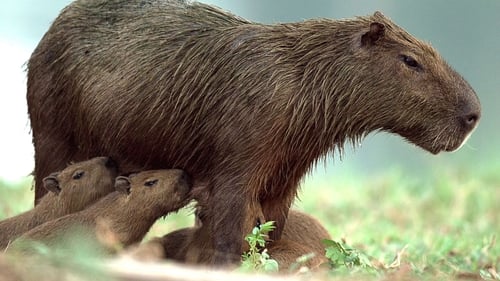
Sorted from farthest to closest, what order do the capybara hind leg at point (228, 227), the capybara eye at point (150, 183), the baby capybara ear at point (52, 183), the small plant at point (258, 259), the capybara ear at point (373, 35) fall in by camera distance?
the baby capybara ear at point (52, 183) → the capybara eye at point (150, 183) → the capybara ear at point (373, 35) → the capybara hind leg at point (228, 227) → the small plant at point (258, 259)

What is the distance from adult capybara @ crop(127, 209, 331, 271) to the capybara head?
0.18 metres

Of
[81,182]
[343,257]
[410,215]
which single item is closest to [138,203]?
[81,182]

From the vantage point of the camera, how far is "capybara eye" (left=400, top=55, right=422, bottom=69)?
546cm

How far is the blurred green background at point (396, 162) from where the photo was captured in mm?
8914

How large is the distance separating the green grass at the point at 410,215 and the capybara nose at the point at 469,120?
2.86 feet

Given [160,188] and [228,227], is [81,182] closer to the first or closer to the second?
[160,188]

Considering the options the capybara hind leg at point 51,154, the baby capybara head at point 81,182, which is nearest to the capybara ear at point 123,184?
the baby capybara head at point 81,182

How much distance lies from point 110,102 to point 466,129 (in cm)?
193

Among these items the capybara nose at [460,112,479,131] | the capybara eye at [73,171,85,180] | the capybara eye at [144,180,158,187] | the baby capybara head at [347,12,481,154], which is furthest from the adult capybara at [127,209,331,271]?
the capybara nose at [460,112,479,131]

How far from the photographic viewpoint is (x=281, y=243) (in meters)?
5.77

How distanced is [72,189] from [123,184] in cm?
38

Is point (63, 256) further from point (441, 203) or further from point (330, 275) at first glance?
point (441, 203)

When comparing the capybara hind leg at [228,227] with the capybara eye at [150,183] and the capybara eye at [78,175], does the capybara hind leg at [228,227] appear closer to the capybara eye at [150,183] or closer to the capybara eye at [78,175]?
the capybara eye at [150,183]

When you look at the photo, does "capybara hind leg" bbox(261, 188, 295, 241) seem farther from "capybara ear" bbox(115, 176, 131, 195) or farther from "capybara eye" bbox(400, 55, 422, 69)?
"capybara eye" bbox(400, 55, 422, 69)
